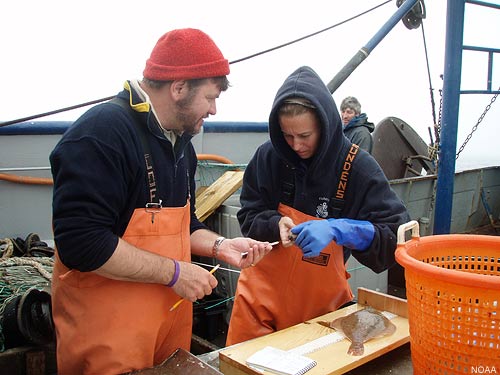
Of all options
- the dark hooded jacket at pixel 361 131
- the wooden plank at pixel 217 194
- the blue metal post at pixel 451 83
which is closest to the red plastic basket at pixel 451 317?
the wooden plank at pixel 217 194

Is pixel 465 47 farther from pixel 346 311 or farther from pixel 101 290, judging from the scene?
pixel 101 290

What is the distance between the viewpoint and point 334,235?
1688 mm

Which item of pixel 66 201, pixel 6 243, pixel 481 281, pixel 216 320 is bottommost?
pixel 216 320

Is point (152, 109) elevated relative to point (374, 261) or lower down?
elevated

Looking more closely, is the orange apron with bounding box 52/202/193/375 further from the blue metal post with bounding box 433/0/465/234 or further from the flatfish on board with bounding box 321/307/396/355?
the blue metal post with bounding box 433/0/465/234

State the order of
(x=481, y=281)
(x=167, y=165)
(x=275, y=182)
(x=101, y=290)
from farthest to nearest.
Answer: (x=275, y=182) → (x=167, y=165) → (x=101, y=290) → (x=481, y=281)

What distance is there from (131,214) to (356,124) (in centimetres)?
336

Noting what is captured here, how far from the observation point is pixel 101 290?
141cm

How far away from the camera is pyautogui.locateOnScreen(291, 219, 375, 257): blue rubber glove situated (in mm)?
1673

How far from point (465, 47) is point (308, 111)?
10.5 feet

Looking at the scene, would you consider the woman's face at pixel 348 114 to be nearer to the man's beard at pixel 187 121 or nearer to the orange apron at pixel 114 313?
the man's beard at pixel 187 121

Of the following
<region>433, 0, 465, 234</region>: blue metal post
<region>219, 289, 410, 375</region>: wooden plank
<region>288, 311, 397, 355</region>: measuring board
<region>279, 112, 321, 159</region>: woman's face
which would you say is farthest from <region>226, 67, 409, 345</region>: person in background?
<region>433, 0, 465, 234</region>: blue metal post

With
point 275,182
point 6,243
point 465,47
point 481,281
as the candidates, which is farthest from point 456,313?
point 465,47

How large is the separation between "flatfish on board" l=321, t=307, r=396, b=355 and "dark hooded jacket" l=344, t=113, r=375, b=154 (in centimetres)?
275
